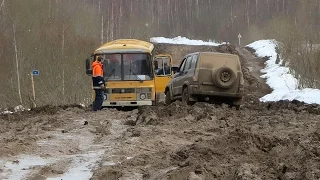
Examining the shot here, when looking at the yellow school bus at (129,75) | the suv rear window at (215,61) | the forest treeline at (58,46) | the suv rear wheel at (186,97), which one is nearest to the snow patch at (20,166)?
the suv rear window at (215,61)

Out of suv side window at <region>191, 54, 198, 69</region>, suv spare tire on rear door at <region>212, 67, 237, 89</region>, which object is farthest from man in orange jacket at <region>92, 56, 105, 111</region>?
suv spare tire on rear door at <region>212, 67, 237, 89</region>

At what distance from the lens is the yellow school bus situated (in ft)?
64.0

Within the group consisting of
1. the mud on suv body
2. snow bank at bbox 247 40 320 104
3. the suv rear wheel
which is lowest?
snow bank at bbox 247 40 320 104

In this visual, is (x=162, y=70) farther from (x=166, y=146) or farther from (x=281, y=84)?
(x=281, y=84)

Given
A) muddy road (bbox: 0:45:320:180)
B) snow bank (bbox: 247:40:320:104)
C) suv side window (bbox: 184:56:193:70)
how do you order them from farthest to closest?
snow bank (bbox: 247:40:320:104) → suv side window (bbox: 184:56:193:70) → muddy road (bbox: 0:45:320:180)

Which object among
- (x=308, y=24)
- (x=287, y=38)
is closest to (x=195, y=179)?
(x=308, y=24)

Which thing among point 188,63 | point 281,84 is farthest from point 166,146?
point 281,84

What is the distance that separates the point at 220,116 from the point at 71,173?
249 inches

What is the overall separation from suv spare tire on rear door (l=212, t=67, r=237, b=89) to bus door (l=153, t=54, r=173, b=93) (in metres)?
3.51

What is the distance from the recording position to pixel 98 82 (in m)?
18.2

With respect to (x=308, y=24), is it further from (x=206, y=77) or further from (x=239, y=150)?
(x=239, y=150)

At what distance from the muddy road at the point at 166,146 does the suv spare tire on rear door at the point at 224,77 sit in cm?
130

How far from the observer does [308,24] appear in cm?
3008

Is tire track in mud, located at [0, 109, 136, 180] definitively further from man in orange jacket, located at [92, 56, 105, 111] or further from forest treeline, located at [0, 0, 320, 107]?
forest treeline, located at [0, 0, 320, 107]
